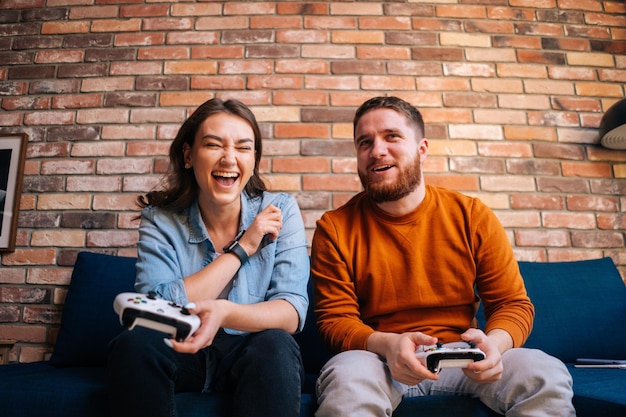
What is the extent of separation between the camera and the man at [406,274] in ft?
3.23

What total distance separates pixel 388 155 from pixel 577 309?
36.2 inches

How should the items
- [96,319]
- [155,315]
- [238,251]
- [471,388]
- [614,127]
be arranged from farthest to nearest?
[614,127], [96,319], [238,251], [471,388], [155,315]

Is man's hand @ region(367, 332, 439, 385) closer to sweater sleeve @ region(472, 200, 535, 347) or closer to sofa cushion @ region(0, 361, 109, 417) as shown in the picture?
sweater sleeve @ region(472, 200, 535, 347)

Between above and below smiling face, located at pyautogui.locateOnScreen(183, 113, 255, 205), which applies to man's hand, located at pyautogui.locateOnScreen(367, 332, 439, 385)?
below

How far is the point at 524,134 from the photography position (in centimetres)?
193

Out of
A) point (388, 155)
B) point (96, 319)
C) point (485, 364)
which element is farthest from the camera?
point (96, 319)

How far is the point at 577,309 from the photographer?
150cm

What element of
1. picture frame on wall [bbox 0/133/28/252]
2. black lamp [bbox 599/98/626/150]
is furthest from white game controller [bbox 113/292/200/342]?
black lamp [bbox 599/98/626/150]

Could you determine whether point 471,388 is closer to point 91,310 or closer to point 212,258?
point 212,258

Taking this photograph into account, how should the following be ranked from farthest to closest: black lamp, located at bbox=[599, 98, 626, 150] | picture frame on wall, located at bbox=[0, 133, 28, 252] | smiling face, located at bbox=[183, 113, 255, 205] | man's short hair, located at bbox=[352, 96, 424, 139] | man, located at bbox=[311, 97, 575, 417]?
picture frame on wall, located at bbox=[0, 133, 28, 252] < black lamp, located at bbox=[599, 98, 626, 150] < man's short hair, located at bbox=[352, 96, 424, 139] < smiling face, located at bbox=[183, 113, 255, 205] < man, located at bbox=[311, 97, 575, 417]

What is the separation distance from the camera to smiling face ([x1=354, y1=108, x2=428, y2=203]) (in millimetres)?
1254

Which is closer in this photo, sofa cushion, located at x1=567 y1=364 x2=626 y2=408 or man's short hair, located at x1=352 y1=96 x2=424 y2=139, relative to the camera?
sofa cushion, located at x1=567 y1=364 x2=626 y2=408

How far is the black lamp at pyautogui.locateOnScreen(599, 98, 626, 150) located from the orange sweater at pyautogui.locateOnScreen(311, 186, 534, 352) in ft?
2.86

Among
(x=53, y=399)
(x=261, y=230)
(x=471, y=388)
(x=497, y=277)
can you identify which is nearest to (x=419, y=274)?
(x=497, y=277)
